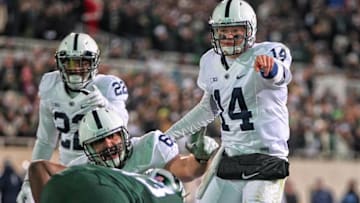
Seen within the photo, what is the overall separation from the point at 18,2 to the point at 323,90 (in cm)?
559

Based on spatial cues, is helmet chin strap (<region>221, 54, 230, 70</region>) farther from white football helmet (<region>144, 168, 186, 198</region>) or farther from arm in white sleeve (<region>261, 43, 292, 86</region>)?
white football helmet (<region>144, 168, 186, 198</region>)

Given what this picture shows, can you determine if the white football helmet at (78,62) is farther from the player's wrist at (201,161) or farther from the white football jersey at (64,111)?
the player's wrist at (201,161)

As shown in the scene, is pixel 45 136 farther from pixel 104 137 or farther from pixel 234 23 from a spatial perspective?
pixel 104 137

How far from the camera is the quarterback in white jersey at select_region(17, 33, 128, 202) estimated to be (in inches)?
299

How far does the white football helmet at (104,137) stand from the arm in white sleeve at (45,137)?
190 centimetres

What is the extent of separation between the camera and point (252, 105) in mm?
6699

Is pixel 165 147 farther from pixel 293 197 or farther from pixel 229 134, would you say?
pixel 293 197

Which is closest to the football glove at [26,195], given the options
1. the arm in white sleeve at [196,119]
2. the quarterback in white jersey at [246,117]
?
the arm in white sleeve at [196,119]

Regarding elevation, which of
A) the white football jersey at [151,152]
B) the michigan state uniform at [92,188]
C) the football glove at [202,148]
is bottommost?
the football glove at [202,148]

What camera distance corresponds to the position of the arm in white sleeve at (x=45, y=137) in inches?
Result: 308

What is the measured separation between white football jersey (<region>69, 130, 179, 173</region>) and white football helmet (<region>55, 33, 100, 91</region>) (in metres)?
1.41

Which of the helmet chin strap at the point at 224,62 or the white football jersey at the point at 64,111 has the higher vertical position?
the helmet chin strap at the point at 224,62

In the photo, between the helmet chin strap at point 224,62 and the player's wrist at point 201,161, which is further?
the helmet chin strap at point 224,62

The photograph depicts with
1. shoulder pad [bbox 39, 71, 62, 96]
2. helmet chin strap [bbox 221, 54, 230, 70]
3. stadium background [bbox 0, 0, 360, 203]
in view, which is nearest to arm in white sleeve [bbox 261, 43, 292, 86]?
helmet chin strap [bbox 221, 54, 230, 70]
